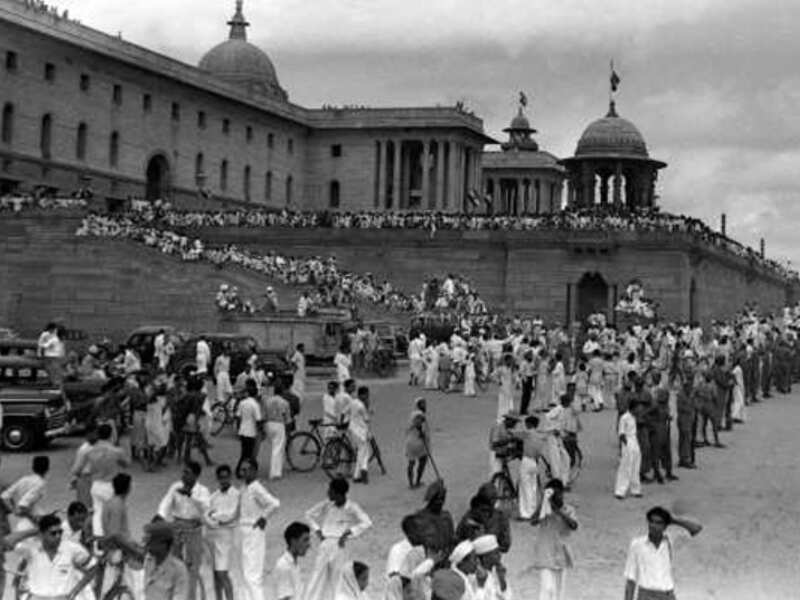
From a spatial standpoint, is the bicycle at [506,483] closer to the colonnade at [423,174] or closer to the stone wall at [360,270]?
the stone wall at [360,270]

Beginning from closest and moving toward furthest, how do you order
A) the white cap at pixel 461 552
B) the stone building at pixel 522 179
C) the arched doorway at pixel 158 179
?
1. the white cap at pixel 461 552
2. the arched doorway at pixel 158 179
3. the stone building at pixel 522 179

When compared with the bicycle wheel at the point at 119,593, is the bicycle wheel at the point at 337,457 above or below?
above

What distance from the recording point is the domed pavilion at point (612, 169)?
201 feet

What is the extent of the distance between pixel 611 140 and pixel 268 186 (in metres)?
22.2

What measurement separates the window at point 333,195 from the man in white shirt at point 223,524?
67.3 metres

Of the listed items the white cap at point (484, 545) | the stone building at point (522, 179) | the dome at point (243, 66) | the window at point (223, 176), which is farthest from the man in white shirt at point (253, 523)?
the stone building at point (522, 179)

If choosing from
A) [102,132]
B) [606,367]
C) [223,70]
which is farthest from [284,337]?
[223,70]

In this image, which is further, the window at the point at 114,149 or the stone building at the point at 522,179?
the stone building at the point at 522,179

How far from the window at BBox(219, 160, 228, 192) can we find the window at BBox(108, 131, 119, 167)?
9.67 meters

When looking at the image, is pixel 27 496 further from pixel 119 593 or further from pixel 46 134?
pixel 46 134

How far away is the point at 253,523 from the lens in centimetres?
1181

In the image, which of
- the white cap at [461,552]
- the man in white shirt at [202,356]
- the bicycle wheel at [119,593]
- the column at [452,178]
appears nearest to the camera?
the white cap at [461,552]

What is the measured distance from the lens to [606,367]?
2748cm

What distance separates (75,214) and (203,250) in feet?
14.8
